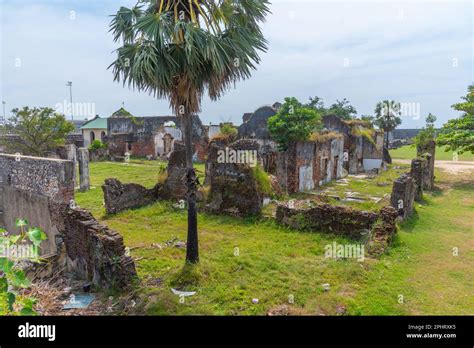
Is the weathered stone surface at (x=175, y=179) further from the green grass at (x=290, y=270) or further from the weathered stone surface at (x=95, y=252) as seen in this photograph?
the weathered stone surface at (x=95, y=252)

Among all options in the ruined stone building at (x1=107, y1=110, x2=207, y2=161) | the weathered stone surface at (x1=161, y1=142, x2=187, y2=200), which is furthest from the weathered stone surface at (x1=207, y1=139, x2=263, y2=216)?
the ruined stone building at (x1=107, y1=110, x2=207, y2=161)

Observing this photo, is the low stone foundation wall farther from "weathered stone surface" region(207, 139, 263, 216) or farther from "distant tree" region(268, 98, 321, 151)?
"distant tree" region(268, 98, 321, 151)

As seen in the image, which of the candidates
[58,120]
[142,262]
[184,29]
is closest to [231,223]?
[142,262]

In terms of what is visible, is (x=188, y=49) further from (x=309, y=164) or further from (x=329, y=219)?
(x=309, y=164)

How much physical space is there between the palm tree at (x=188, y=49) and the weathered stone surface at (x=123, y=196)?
7.34m

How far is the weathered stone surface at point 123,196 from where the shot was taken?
1433 cm

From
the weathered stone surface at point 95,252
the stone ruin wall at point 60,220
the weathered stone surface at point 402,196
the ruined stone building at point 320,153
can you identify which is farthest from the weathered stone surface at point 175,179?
the weathered stone surface at point 402,196

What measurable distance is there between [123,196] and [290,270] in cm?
882

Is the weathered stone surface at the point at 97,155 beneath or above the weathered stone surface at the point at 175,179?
above

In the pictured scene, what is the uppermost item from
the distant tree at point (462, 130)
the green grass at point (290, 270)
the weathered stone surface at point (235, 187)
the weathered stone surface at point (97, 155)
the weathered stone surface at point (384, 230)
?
the distant tree at point (462, 130)

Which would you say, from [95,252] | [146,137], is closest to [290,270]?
[95,252]

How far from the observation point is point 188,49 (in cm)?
697

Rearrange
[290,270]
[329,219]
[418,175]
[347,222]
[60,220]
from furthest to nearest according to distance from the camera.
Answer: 1. [418,175]
2. [329,219]
3. [347,222]
4. [60,220]
5. [290,270]

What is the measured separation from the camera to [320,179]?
21125mm
